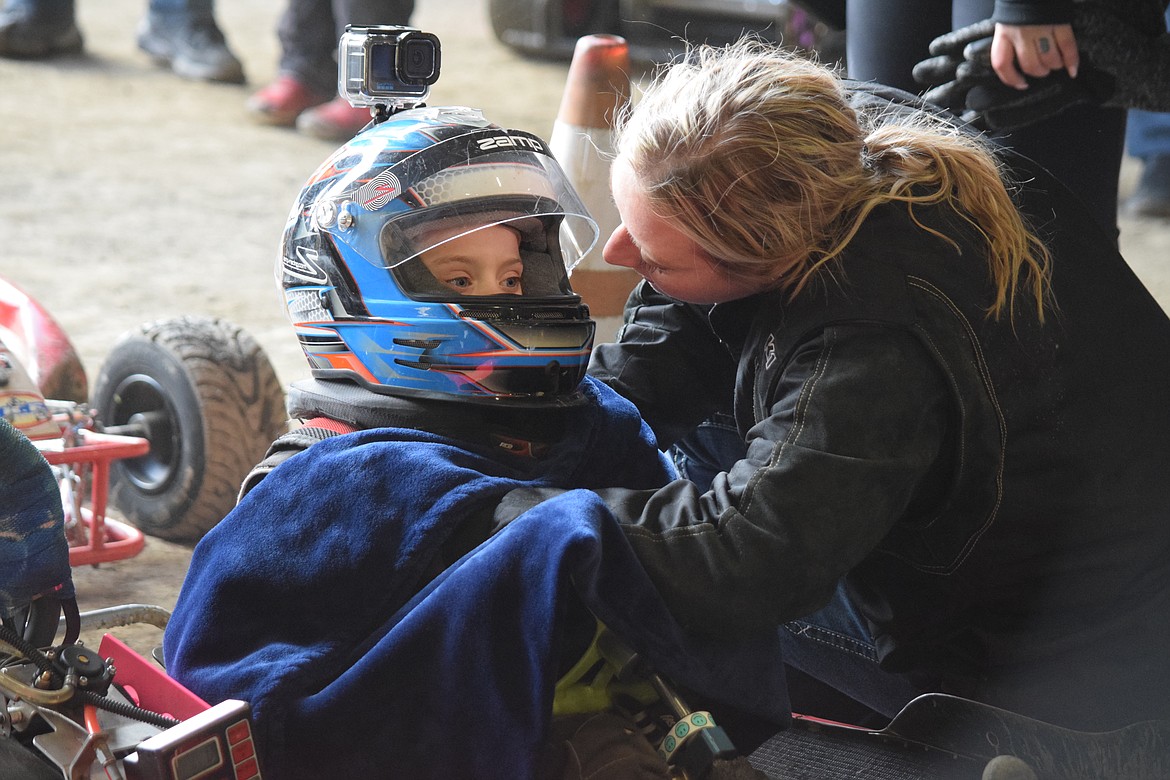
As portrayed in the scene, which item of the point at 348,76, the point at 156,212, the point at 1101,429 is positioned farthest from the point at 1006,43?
the point at 156,212

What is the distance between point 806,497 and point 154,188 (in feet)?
16.5

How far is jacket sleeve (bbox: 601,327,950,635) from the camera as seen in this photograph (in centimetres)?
154

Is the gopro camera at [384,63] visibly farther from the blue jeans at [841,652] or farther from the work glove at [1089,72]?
the work glove at [1089,72]

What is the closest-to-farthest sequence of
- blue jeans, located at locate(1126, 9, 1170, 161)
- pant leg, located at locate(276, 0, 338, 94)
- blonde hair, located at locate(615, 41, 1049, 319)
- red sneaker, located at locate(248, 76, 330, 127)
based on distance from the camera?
blonde hair, located at locate(615, 41, 1049, 319) → blue jeans, located at locate(1126, 9, 1170, 161) → pant leg, located at locate(276, 0, 338, 94) → red sneaker, located at locate(248, 76, 330, 127)

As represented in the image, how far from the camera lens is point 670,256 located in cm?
174

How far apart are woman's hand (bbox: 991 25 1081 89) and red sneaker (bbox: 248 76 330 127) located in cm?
503

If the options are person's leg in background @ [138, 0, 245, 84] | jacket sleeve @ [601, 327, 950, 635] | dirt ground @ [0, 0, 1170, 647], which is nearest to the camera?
jacket sleeve @ [601, 327, 950, 635]

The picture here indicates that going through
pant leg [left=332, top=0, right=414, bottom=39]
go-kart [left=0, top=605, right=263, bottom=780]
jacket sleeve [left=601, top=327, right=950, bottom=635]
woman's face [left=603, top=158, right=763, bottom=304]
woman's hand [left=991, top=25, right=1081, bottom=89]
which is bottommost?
pant leg [left=332, top=0, right=414, bottom=39]

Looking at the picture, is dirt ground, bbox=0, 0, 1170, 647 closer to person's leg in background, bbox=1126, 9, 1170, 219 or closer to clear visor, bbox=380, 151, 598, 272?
person's leg in background, bbox=1126, 9, 1170, 219

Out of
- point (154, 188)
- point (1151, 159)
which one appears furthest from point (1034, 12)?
point (154, 188)

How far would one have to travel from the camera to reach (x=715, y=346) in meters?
2.11

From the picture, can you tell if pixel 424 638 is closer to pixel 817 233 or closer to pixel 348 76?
pixel 817 233

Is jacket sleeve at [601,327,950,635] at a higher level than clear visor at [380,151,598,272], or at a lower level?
lower

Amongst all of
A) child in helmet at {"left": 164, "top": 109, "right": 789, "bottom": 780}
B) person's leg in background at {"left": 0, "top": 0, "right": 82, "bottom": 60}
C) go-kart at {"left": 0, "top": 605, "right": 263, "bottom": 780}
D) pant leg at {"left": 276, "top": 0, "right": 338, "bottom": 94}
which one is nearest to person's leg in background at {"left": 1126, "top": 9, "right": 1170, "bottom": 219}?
pant leg at {"left": 276, "top": 0, "right": 338, "bottom": 94}
